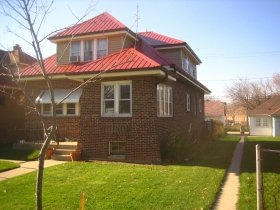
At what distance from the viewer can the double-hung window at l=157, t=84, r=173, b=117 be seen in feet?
35.7

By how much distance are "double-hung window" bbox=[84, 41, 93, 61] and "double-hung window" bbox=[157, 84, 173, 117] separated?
14.3 feet

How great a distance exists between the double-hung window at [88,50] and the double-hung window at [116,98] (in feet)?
11.5

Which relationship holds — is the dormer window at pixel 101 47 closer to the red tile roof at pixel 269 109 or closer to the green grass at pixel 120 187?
the green grass at pixel 120 187

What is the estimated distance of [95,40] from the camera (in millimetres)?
13172

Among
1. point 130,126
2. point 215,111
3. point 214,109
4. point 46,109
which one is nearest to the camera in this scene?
point 130,126

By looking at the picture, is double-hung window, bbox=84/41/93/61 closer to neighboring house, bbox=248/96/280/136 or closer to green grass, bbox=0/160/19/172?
green grass, bbox=0/160/19/172

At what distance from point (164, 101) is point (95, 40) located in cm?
490

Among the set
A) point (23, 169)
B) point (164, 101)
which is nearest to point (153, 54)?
point (164, 101)

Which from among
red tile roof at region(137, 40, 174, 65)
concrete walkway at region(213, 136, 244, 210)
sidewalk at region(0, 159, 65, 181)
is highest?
red tile roof at region(137, 40, 174, 65)

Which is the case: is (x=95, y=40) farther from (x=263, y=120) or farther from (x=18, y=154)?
(x=263, y=120)

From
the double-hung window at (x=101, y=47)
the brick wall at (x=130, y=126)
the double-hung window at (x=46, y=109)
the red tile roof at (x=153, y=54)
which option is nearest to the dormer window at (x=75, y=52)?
the double-hung window at (x=101, y=47)

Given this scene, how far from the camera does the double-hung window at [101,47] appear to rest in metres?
13.0

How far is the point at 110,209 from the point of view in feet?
15.8

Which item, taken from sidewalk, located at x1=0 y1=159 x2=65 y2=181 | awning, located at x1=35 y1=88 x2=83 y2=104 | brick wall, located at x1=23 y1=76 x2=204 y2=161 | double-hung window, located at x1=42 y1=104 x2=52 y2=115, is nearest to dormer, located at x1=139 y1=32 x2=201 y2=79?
awning, located at x1=35 y1=88 x2=83 y2=104
